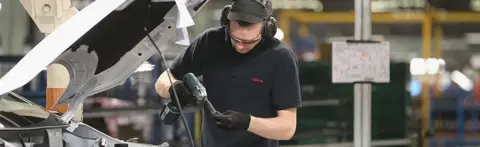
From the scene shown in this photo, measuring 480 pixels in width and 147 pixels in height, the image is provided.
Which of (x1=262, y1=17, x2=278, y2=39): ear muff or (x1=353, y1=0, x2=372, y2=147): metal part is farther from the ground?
(x1=262, y1=17, x2=278, y2=39): ear muff

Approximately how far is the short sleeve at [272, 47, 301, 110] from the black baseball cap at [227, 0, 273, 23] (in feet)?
0.63

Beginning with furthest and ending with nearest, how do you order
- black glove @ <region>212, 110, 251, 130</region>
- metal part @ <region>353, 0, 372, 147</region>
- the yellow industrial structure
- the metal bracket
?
the yellow industrial structure < metal part @ <region>353, 0, 372, 147</region> < the metal bracket < black glove @ <region>212, 110, 251, 130</region>

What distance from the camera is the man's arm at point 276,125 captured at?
2.58m

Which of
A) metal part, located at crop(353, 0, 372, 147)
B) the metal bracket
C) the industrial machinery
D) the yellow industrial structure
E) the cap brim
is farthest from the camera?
the yellow industrial structure

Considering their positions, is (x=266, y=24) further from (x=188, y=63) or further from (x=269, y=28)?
(x=188, y=63)

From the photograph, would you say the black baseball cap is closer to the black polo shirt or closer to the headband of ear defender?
the headband of ear defender

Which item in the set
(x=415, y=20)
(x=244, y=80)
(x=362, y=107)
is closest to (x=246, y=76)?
(x=244, y=80)

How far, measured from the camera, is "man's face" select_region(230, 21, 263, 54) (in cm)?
259

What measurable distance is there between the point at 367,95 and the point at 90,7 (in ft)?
8.64

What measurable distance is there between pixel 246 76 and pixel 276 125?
0.23 metres

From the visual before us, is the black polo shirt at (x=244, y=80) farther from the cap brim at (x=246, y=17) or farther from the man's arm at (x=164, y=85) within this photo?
the cap brim at (x=246, y=17)

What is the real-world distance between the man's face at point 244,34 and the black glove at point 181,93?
26 centimetres

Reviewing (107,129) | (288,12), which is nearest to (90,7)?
(107,129)

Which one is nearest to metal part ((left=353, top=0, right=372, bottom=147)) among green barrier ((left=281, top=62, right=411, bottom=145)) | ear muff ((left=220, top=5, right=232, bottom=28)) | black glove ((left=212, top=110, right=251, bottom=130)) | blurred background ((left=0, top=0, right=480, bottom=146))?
blurred background ((left=0, top=0, right=480, bottom=146))
